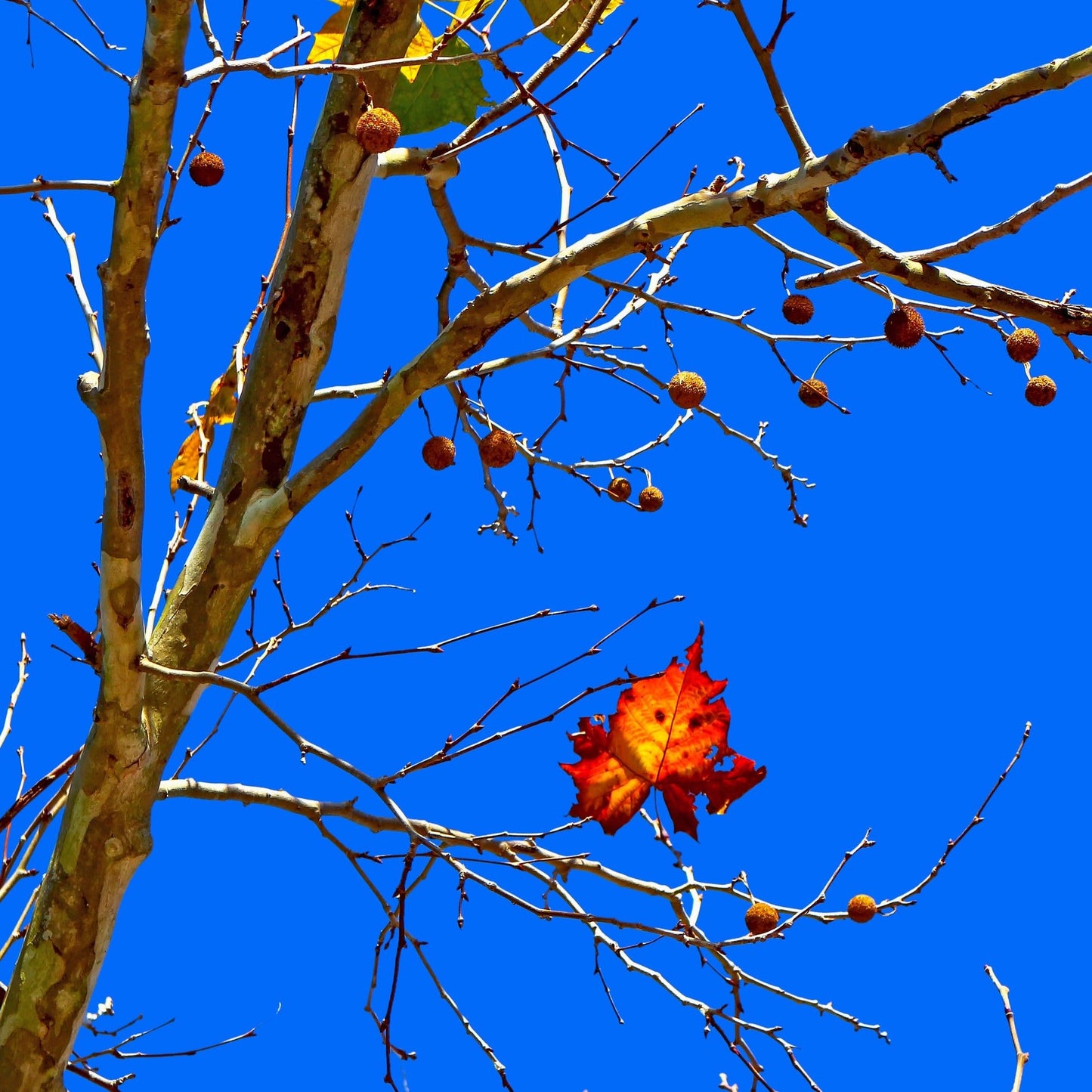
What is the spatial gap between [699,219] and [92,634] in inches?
73.7

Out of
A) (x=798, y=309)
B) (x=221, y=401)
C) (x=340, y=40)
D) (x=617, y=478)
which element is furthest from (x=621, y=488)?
(x=340, y=40)

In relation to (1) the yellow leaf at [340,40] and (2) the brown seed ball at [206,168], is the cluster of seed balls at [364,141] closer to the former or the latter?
(2) the brown seed ball at [206,168]

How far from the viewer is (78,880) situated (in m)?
2.96

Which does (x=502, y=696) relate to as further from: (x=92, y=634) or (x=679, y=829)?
(x=92, y=634)

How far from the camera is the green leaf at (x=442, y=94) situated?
11.8 ft

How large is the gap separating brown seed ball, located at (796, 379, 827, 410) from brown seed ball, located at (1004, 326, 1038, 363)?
1.96 feet

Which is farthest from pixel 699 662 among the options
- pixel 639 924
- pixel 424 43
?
pixel 424 43

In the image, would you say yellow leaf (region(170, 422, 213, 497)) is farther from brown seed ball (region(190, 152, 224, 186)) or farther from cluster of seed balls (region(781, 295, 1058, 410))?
cluster of seed balls (region(781, 295, 1058, 410))

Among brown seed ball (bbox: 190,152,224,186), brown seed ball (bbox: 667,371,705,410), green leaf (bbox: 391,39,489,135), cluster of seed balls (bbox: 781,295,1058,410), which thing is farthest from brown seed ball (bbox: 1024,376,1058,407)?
brown seed ball (bbox: 190,152,224,186)

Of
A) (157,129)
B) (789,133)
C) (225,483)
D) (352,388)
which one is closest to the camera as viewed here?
(157,129)

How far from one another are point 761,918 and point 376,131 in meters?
2.24

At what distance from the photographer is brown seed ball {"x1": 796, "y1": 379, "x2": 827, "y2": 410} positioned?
133 inches

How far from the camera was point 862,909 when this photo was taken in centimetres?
306

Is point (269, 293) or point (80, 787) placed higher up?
point (269, 293)
